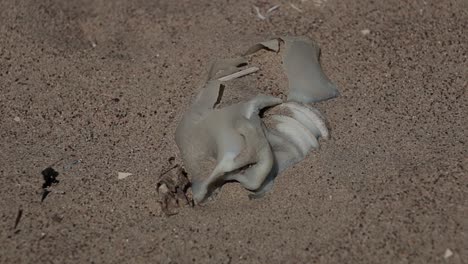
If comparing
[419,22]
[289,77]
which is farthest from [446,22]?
[289,77]

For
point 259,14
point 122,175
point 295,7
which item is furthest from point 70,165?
point 295,7

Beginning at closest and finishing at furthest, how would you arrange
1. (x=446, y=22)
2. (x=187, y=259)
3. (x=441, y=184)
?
1. (x=187, y=259)
2. (x=441, y=184)
3. (x=446, y=22)

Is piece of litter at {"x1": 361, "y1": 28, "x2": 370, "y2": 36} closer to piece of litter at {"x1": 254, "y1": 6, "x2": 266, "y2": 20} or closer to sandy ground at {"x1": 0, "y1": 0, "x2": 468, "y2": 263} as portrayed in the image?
sandy ground at {"x1": 0, "y1": 0, "x2": 468, "y2": 263}

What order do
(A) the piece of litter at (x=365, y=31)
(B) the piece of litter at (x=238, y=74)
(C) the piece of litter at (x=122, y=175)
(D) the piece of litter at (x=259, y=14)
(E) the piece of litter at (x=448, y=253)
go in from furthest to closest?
(D) the piece of litter at (x=259, y=14), (A) the piece of litter at (x=365, y=31), (B) the piece of litter at (x=238, y=74), (C) the piece of litter at (x=122, y=175), (E) the piece of litter at (x=448, y=253)

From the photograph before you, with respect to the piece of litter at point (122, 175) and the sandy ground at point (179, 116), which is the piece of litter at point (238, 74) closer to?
the sandy ground at point (179, 116)

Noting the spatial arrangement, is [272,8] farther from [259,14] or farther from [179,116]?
[179,116]

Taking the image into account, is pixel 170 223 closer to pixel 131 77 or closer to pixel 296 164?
pixel 296 164

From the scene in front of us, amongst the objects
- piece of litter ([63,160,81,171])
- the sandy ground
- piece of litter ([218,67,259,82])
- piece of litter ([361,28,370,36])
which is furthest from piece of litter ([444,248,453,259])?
piece of litter ([63,160,81,171])

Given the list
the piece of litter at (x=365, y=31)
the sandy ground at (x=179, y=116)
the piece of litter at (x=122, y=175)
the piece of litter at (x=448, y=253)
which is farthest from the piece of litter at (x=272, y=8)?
the piece of litter at (x=448, y=253)
